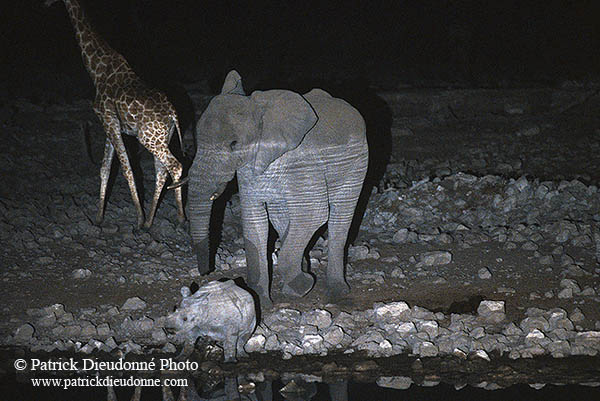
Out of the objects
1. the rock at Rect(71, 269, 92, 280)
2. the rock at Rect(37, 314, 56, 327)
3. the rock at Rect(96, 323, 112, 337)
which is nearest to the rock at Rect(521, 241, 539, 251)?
the rock at Rect(96, 323, 112, 337)

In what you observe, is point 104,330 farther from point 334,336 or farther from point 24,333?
point 334,336

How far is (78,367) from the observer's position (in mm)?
5039

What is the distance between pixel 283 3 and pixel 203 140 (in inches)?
627

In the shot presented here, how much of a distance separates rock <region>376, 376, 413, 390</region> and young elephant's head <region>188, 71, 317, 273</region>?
1584 mm

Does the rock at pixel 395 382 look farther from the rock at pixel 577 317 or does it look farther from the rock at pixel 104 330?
the rock at pixel 104 330

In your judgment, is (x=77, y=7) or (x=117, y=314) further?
(x=77, y=7)

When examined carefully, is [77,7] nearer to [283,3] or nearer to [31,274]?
[31,274]

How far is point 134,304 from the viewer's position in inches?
229

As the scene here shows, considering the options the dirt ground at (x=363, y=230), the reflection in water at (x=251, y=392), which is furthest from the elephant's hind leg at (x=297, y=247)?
the reflection in water at (x=251, y=392)

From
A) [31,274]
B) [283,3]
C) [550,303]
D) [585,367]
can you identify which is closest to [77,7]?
[31,274]

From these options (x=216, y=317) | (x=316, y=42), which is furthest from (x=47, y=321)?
Result: (x=316, y=42)

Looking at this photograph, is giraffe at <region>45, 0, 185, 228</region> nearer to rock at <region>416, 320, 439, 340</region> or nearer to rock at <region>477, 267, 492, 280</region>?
rock at <region>477, 267, 492, 280</region>

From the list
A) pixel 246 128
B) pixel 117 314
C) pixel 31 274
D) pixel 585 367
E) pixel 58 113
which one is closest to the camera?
pixel 585 367

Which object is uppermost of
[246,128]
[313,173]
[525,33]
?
[246,128]
